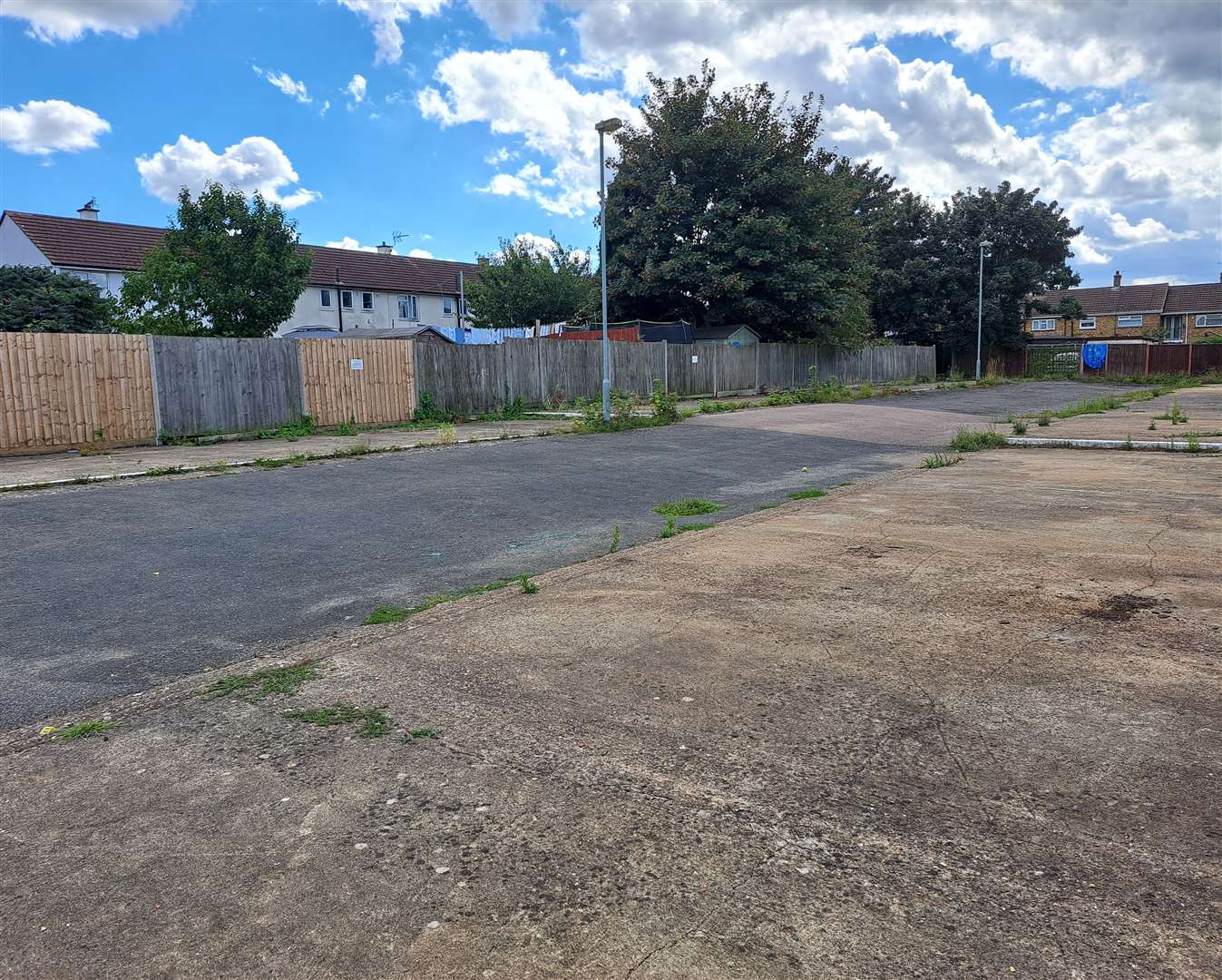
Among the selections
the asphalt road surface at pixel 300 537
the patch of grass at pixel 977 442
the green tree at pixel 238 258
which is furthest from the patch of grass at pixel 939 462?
the green tree at pixel 238 258

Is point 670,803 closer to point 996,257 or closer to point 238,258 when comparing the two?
point 238,258

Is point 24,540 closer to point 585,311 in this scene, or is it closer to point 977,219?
point 585,311

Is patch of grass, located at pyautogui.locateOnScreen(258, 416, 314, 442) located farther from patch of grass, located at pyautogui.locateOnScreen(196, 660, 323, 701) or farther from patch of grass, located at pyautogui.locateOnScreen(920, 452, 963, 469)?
patch of grass, located at pyautogui.locateOnScreen(196, 660, 323, 701)

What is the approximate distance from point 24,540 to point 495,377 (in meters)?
17.3

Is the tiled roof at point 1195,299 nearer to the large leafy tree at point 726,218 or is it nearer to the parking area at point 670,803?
the large leafy tree at point 726,218

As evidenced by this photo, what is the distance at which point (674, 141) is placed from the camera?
115 ft

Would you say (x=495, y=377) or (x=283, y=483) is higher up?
(x=495, y=377)

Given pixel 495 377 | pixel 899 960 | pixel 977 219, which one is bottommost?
pixel 899 960

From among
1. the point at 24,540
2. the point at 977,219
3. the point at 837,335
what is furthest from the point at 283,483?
the point at 977,219

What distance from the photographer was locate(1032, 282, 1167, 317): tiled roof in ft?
247

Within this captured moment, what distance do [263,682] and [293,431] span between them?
1559 centimetres

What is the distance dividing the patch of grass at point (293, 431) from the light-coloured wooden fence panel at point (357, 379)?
16.2 inches

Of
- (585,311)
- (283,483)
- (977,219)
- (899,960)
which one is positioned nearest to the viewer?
(899,960)

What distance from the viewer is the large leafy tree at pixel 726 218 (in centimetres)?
3456
